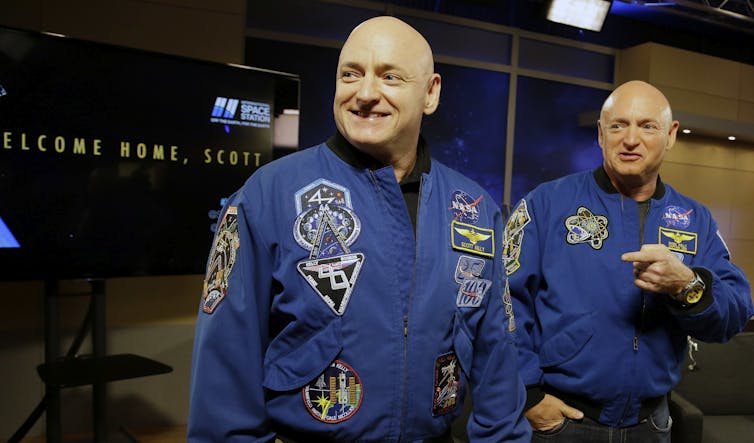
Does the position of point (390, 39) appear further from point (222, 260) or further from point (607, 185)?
point (607, 185)

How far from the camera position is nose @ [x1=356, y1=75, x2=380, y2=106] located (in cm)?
115

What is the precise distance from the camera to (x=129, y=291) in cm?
305

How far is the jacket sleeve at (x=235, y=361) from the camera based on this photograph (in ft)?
3.49

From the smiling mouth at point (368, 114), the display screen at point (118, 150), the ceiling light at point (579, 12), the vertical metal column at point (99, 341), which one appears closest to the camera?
the smiling mouth at point (368, 114)

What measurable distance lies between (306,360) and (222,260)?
272mm

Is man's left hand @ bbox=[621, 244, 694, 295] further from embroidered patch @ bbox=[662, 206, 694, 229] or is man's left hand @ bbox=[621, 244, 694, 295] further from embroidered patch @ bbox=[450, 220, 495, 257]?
embroidered patch @ bbox=[450, 220, 495, 257]

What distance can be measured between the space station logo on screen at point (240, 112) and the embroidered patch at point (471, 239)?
6.55 feet

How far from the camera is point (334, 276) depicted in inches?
43.6

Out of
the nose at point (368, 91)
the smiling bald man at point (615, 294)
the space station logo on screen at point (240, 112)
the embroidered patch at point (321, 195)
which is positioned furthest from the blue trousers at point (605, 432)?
the space station logo on screen at point (240, 112)

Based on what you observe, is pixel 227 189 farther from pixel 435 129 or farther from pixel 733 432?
pixel 733 432

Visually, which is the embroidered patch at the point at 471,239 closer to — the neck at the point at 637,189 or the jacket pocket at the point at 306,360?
the jacket pocket at the point at 306,360

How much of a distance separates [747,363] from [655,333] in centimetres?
189

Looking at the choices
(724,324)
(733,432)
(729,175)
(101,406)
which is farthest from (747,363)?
(729,175)

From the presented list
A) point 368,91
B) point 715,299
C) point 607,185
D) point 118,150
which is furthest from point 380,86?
point 118,150
